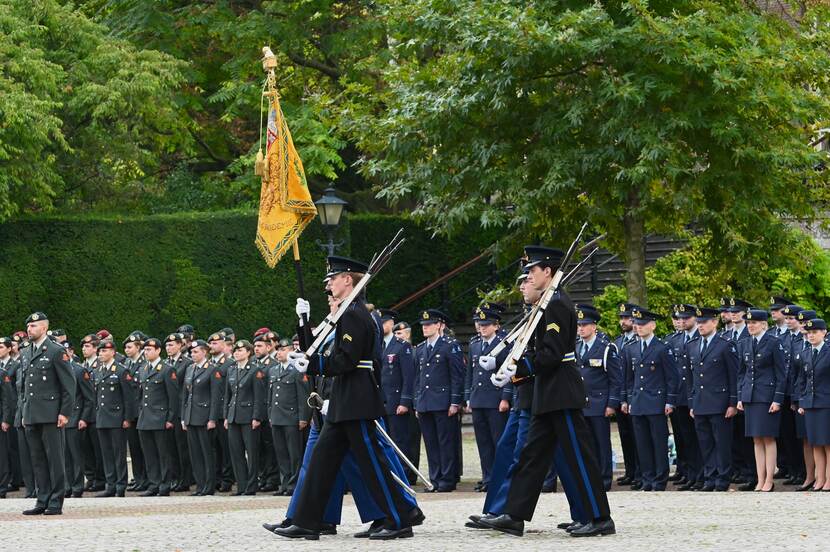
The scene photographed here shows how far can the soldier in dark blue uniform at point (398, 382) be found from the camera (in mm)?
19469

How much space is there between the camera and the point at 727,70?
733 inches

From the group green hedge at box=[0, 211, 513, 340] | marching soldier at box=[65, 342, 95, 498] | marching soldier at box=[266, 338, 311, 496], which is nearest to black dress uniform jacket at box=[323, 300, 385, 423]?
marching soldier at box=[266, 338, 311, 496]

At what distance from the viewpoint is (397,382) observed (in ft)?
64.1

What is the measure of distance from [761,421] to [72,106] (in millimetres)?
14835

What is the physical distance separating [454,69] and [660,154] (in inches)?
129

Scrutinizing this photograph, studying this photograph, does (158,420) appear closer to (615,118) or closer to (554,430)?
(615,118)

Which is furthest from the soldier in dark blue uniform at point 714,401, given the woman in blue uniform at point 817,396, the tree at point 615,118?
the tree at point 615,118

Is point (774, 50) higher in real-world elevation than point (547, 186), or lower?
higher

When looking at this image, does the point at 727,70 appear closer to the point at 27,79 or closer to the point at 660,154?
the point at 660,154

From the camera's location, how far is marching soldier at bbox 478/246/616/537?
1166 centimetres

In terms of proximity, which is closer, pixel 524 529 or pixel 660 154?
pixel 524 529

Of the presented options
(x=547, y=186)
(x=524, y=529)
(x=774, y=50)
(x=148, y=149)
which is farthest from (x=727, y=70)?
(x=148, y=149)

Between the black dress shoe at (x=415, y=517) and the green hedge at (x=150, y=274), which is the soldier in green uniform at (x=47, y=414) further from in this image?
the green hedge at (x=150, y=274)

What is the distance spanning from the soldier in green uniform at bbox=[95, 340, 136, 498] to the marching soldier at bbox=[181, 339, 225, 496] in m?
1.03
